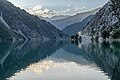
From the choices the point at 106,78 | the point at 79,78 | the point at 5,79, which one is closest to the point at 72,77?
the point at 79,78

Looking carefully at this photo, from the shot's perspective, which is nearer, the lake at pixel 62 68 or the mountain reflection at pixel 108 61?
the lake at pixel 62 68

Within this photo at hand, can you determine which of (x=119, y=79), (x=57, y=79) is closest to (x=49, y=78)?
(x=57, y=79)

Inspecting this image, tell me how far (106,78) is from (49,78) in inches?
285

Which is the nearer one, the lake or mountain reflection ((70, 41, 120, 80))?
the lake

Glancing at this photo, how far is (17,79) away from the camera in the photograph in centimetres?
4719

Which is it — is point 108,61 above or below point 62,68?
below

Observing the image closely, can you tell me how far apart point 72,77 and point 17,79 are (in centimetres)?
732

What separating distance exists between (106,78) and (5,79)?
1270 cm

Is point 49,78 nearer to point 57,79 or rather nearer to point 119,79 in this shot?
point 57,79

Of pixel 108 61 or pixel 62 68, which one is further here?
pixel 108 61

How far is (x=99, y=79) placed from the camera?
47312 millimetres

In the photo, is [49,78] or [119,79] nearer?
[119,79]

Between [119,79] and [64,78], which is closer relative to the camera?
[119,79]

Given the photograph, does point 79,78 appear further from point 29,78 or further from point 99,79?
point 29,78
